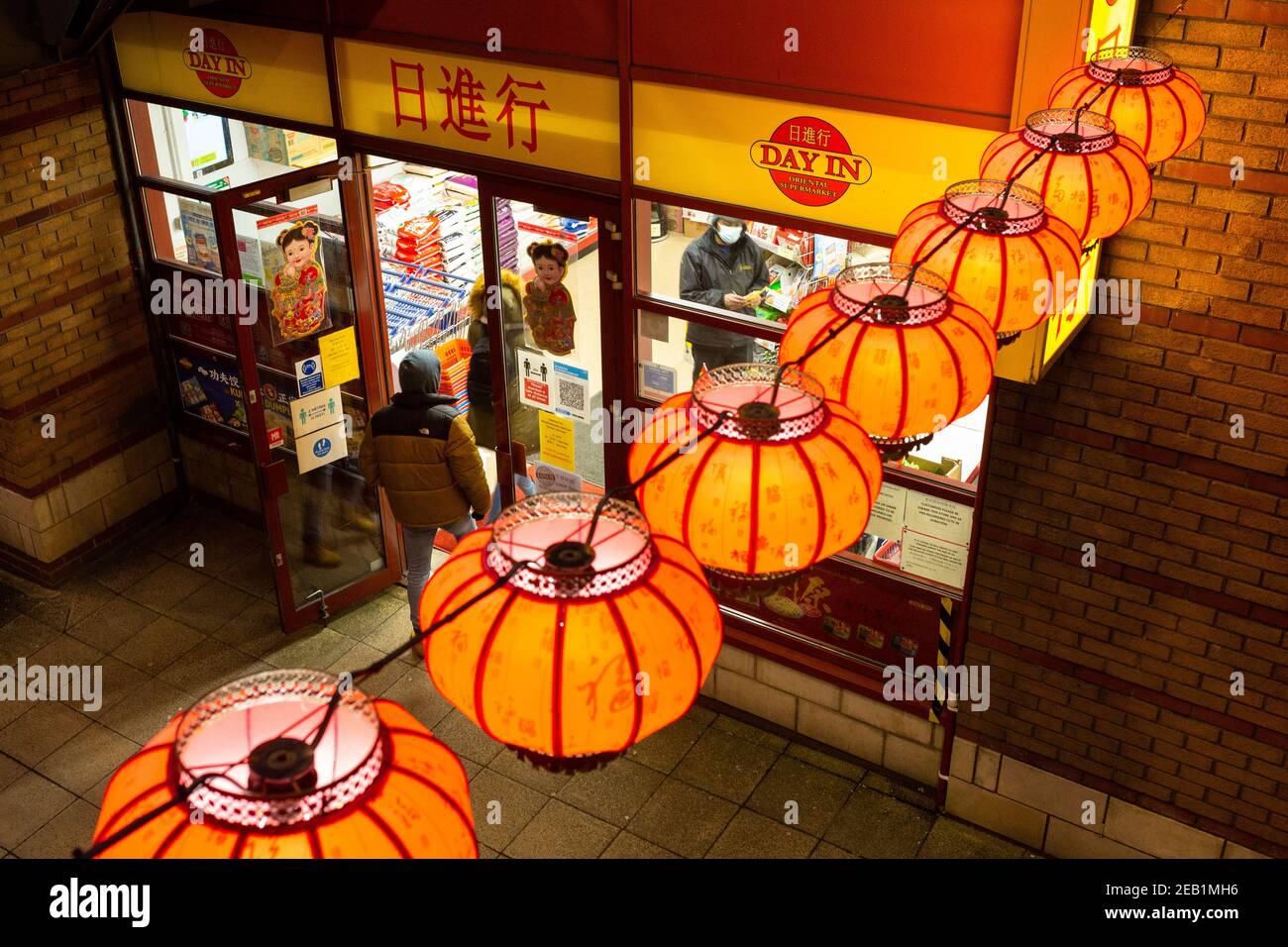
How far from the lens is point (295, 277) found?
7852 millimetres

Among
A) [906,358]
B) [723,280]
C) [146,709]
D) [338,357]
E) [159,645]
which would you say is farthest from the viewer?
[159,645]

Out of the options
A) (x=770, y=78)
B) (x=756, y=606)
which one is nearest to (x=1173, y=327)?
(x=770, y=78)

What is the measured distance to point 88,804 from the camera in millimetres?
7156

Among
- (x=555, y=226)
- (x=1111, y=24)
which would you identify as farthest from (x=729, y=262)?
(x=1111, y=24)

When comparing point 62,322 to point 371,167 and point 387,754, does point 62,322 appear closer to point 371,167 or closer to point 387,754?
point 371,167

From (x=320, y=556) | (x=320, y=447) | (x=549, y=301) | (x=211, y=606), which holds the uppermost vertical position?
(x=549, y=301)

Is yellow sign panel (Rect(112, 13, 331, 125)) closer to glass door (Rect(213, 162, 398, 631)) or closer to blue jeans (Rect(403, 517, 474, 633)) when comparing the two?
glass door (Rect(213, 162, 398, 631))

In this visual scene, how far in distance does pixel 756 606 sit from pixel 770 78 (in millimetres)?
3111

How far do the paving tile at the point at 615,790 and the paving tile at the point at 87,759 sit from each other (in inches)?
107

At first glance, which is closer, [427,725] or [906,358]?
[906,358]

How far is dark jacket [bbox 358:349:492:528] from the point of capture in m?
7.44

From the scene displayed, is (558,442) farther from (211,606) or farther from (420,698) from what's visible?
(211,606)

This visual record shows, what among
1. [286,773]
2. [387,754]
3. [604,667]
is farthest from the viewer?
[604,667]

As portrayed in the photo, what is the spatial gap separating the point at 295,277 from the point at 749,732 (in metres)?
4.08
